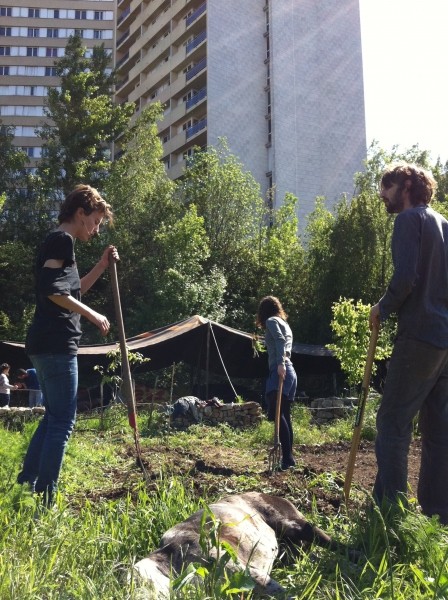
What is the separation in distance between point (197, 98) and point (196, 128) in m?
1.87

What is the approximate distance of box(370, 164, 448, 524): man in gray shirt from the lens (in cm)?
311

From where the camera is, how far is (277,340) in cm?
582

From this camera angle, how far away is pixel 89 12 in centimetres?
5391

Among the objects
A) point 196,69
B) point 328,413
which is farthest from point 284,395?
point 196,69

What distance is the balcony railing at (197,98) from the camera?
1507 inches

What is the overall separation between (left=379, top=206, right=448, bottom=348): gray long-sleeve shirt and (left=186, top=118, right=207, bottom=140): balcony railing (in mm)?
36073

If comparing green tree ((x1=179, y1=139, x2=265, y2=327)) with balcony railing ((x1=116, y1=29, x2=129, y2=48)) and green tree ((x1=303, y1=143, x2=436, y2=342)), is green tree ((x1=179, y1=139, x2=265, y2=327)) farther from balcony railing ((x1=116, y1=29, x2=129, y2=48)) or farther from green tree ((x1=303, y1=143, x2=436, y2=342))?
balcony railing ((x1=116, y1=29, x2=129, y2=48))

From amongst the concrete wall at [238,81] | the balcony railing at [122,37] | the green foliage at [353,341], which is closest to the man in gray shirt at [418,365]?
the green foliage at [353,341]

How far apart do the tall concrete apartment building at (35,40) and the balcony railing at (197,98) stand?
1656 centimetres

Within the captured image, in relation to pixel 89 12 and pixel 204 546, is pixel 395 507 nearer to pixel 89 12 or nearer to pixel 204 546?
pixel 204 546

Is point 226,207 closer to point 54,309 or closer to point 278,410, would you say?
point 278,410

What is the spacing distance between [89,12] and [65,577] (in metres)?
58.7

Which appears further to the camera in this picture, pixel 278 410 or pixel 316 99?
pixel 316 99

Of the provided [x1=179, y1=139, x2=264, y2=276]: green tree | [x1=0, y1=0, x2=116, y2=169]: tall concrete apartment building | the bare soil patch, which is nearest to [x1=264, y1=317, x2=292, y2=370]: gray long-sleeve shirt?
the bare soil patch
